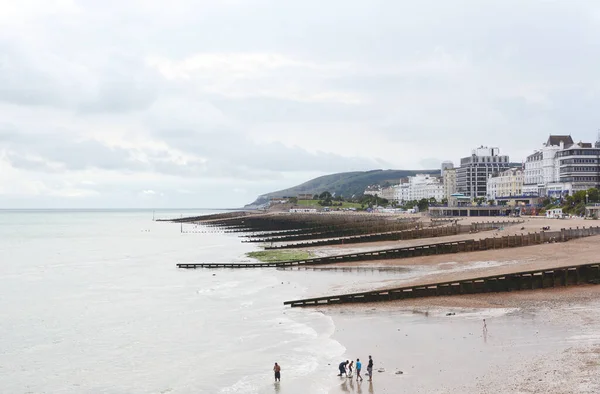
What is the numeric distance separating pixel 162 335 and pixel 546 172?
5574 inches

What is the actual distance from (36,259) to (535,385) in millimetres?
72264

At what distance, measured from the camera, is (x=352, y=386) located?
71.9 feet

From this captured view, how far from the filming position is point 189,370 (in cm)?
2538

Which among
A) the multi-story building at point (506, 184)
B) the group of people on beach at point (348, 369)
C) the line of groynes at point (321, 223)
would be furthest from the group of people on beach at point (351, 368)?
the multi-story building at point (506, 184)

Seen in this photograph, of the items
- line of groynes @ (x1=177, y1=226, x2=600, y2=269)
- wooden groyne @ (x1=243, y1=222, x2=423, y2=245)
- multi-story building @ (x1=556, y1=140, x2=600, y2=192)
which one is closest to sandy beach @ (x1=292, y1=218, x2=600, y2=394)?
line of groynes @ (x1=177, y1=226, x2=600, y2=269)

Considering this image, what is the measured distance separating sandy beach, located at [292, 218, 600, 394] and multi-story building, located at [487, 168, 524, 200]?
5421 inches

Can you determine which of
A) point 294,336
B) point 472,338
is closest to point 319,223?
point 294,336

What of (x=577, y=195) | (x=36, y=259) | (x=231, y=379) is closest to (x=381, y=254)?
(x=231, y=379)

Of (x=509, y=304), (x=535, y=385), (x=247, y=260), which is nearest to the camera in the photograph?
(x=535, y=385)

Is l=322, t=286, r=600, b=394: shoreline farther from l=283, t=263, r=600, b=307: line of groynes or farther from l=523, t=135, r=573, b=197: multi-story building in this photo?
l=523, t=135, r=573, b=197: multi-story building

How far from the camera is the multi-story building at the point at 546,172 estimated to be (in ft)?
477

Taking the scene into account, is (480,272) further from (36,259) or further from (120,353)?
(36,259)

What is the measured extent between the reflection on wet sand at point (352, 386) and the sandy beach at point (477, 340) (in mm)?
37

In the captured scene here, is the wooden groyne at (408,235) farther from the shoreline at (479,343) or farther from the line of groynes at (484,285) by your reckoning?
the shoreline at (479,343)
